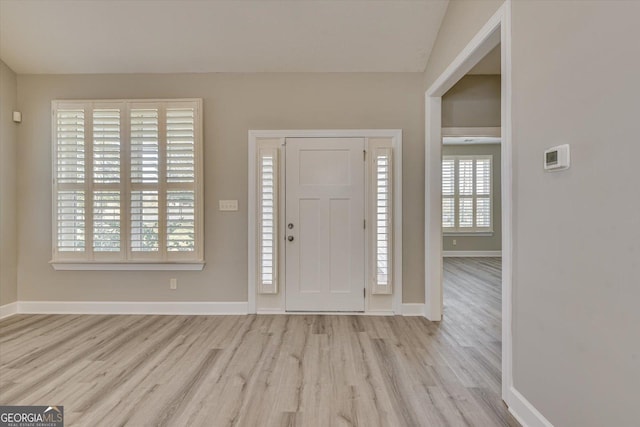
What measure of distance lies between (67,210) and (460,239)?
25.4ft

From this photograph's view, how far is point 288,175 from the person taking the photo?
3.57 metres

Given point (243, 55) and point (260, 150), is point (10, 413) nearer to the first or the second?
point (260, 150)

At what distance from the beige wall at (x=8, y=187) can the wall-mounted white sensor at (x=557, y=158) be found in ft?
16.6

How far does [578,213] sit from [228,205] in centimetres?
311

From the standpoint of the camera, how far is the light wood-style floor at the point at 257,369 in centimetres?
187

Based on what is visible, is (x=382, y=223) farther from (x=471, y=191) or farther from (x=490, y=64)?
(x=471, y=191)

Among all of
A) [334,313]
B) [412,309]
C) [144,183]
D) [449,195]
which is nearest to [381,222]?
[412,309]

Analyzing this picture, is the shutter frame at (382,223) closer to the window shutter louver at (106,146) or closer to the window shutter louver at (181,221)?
the window shutter louver at (181,221)

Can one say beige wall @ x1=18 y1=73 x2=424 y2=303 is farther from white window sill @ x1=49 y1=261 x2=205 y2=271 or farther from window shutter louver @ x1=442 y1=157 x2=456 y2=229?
window shutter louver @ x1=442 y1=157 x2=456 y2=229

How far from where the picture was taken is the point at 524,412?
1.78 m

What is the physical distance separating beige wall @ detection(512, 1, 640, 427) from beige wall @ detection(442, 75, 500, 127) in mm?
1879

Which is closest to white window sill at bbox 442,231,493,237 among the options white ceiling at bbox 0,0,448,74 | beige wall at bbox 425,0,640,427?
white ceiling at bbox 0,0,448,74

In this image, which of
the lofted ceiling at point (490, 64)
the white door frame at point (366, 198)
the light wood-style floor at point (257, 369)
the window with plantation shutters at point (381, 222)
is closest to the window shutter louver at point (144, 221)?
the light wood-style floor at point (257, 369)

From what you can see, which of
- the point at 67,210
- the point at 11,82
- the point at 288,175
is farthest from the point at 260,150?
the point at 11,82
